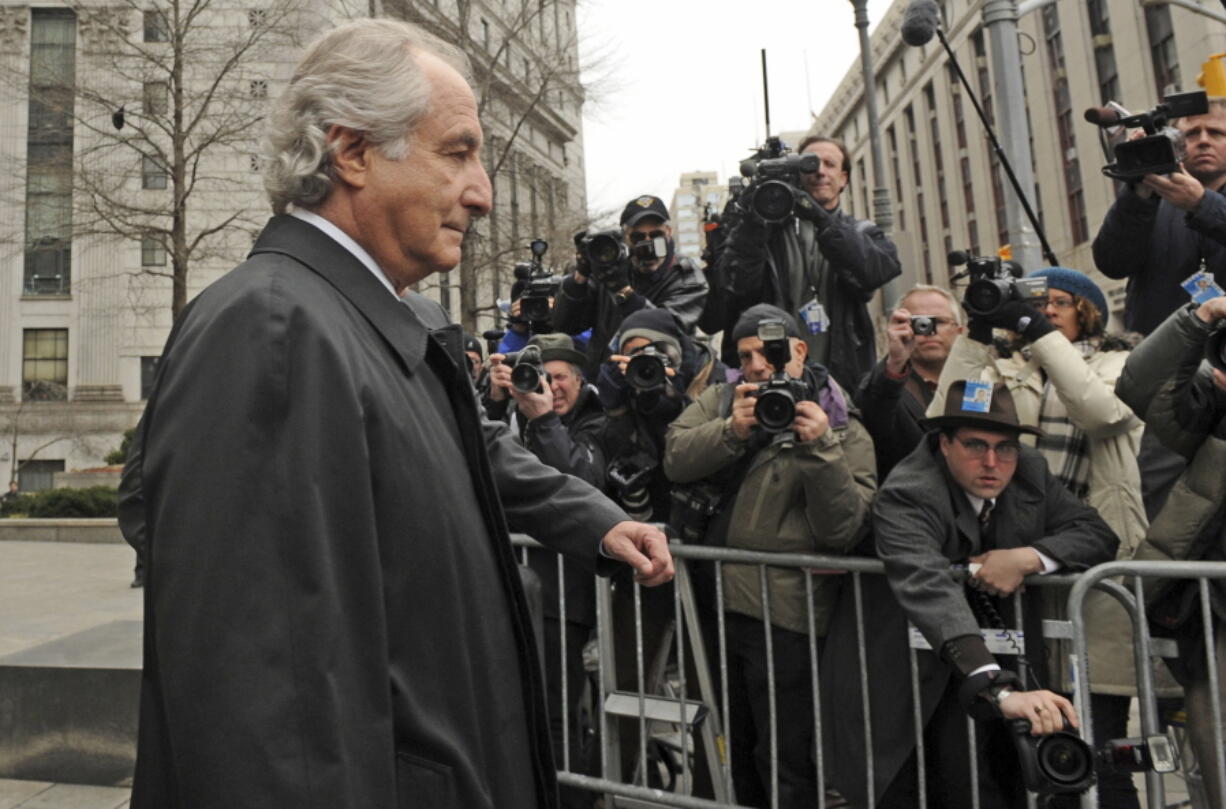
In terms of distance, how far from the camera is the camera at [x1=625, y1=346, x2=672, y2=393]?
12.3 feet

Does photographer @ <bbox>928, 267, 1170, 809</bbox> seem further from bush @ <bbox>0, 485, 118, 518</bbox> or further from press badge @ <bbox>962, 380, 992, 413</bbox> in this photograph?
bush @ <bbox>0, 485, 118, 518</bbox>

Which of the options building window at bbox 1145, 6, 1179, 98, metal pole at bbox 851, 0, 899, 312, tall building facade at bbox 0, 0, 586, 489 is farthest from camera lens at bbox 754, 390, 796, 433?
building window at bbox 1145, 6, 1179, 98

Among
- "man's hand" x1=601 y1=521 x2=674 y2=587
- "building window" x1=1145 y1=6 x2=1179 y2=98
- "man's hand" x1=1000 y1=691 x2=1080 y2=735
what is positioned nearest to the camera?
"man's hand" x1=601 y1=521 x2=674 y2=587

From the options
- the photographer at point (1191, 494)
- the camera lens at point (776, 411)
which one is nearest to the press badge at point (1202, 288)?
the photographer at point (1191, 494)

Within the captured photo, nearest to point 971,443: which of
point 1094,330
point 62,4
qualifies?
point 1094,330

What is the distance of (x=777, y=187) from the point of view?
4.07 meters

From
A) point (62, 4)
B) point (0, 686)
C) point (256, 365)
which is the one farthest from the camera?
point (62, 4)

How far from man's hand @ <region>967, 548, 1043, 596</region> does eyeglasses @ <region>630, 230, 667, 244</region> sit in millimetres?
2426

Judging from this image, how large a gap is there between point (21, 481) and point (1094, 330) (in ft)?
106

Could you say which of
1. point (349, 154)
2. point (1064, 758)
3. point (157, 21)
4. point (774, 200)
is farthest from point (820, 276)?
point (157, 21)

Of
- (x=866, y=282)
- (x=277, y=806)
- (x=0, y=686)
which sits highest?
(x=866, y=282)

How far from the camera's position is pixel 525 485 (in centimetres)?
195

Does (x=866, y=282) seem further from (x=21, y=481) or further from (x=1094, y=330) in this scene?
(x=21, y=481)

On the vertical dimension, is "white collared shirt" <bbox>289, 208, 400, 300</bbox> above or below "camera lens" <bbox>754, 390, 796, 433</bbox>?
above
